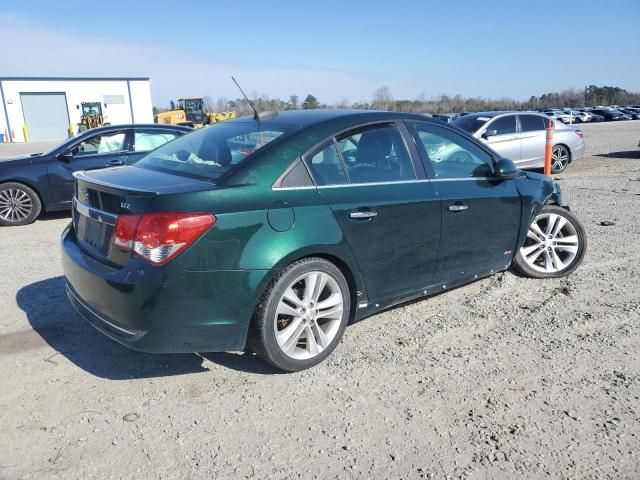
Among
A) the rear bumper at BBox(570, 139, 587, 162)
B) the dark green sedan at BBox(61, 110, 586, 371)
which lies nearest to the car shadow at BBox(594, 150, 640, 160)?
the rear bumper at BBox(570, 139, 587, 162)

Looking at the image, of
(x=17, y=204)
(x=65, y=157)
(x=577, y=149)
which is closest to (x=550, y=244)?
(x=65, y=157)

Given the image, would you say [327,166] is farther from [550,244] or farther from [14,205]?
[14,205]

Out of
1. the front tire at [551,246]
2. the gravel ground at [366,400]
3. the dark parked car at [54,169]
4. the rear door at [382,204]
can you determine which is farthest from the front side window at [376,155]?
the dark parked car at [54,169]

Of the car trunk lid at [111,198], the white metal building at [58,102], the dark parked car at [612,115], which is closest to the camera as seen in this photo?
the car trunk lid at [111,198]

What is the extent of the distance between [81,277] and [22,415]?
2.68 ft

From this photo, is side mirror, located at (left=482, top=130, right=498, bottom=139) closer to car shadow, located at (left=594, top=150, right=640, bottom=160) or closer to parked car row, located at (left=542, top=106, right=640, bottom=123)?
car shadow, located at (left=594, top=150, right=640, bottom=160)

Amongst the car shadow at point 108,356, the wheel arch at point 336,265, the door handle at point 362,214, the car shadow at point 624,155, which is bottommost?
the car shadow at point 108,356

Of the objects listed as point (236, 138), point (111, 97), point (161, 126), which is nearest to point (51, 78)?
point (111, 97)

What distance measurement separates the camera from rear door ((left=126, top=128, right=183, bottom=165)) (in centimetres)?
855

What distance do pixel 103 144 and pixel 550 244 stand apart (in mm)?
6729

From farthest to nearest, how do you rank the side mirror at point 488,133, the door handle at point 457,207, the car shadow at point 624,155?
the car shadow at point 624,155
the side mirror at point 488,133
the door handle at point 457,207

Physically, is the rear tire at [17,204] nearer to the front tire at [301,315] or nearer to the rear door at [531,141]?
the front tire at [301,315]

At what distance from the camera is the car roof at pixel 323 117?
12.2 ft

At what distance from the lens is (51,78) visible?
50.2m
